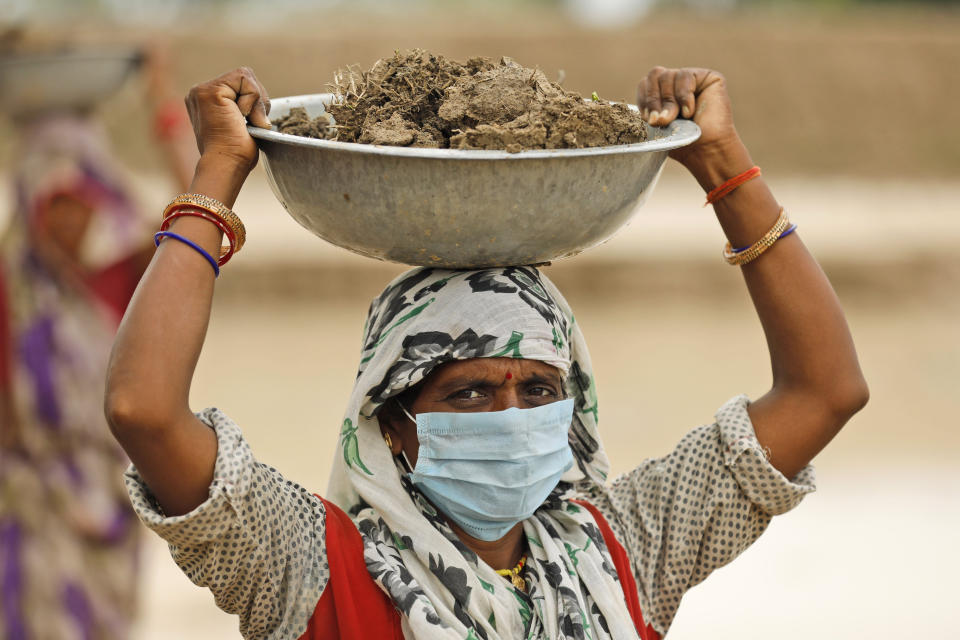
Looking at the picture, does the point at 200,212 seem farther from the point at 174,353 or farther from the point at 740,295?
the point at 740,295

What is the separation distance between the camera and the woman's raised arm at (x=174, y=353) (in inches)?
71.3

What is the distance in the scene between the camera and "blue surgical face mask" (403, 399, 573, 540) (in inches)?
83.2

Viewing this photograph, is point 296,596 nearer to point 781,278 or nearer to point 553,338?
point 553,338

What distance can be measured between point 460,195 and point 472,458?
554 mm

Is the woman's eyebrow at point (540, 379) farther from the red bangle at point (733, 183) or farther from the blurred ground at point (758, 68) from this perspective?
the blurred ground at point (758, 68)

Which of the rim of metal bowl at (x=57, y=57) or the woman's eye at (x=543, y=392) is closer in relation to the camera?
the woman's eye at (x=543, y=392)

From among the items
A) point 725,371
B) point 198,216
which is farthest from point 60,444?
point 725,371

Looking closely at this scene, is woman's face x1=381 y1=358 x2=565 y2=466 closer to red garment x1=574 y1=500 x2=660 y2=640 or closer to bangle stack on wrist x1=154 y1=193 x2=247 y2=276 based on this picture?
red garment x1=574 y1=500 x2=660 y2=640

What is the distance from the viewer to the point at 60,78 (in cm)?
509

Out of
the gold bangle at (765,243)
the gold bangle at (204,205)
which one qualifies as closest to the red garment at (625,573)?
the gold bangle at (765,243)

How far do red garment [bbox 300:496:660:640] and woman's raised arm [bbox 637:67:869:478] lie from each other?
0.85 metres

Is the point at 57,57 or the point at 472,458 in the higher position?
the point at 57,57

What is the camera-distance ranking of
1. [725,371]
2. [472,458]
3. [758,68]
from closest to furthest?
[472,458] < [725,371] < [758,68]

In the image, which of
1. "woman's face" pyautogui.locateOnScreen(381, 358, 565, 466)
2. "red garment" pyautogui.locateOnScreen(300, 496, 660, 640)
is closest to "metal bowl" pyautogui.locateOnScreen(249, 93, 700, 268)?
"woman's face" pyautogui.locateOnScreen(381, 358, 565, 466)
